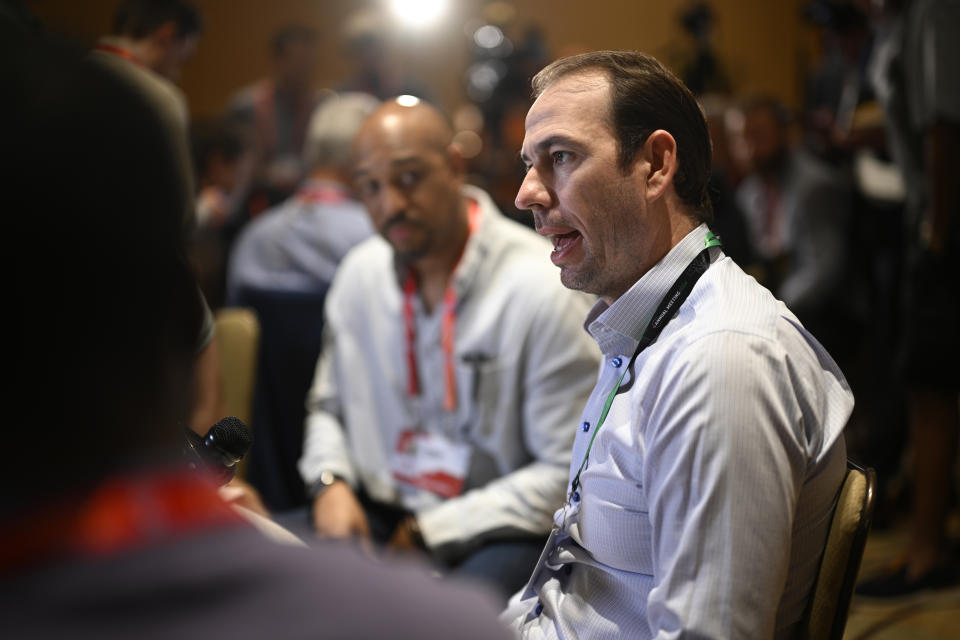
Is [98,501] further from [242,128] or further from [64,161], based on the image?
[242,128]

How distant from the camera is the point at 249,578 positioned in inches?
19.0

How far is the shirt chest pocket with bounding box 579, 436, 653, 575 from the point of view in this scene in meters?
1.08

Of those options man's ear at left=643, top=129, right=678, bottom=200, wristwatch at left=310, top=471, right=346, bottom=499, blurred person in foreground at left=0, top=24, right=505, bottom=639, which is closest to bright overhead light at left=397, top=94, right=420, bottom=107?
wristwatch at left=310, top=471, right=346, bottom=499

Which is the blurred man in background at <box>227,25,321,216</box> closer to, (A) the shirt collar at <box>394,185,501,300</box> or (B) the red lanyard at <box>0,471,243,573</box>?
(A) the shirt collar at <box>394,185,501,300</box>

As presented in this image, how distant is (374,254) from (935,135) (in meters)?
1.65

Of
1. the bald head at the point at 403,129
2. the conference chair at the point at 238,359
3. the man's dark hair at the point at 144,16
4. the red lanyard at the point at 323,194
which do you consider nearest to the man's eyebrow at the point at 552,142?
the bald head at the point at 403,129

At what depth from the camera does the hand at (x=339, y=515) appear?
2006 mm

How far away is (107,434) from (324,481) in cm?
166

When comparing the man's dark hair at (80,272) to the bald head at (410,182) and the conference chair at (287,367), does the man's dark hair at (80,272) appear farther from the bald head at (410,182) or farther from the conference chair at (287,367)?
the conference chair at (287,367)

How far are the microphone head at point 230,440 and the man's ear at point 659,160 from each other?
610 millimetres

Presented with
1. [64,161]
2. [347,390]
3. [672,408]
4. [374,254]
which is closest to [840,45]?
[374,254]

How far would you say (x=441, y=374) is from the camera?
2090mm

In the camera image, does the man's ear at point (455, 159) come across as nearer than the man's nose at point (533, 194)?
No

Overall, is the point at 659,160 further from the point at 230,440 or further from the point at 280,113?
the point at 280,113
